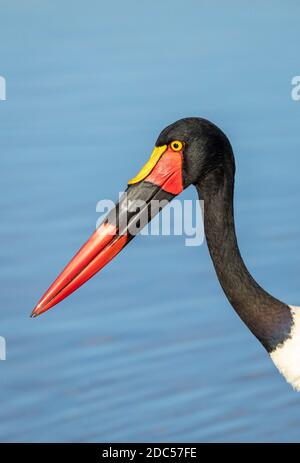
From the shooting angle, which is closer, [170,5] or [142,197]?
[142,197]

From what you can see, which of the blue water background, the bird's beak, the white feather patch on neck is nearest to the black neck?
the white feather patch on neck

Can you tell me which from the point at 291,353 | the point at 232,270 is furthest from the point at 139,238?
the point at 291,353

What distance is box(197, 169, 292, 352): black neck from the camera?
596 centimetres

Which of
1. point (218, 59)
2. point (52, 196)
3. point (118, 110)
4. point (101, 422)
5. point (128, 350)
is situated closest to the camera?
point (101, 422)

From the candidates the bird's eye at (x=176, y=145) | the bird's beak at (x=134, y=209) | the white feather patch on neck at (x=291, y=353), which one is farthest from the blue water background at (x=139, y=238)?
the bird's eye at (x=176, y=145)

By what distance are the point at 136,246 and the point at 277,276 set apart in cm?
99

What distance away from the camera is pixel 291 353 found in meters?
5.94

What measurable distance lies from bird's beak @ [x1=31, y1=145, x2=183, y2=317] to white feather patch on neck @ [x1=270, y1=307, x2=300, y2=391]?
716mm

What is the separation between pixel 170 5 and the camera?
44.3 ft

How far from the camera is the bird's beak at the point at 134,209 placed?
5.94 m

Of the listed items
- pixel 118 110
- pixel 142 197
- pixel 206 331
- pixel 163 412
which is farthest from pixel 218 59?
pixel 142 197

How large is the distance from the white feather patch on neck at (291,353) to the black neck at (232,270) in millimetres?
23

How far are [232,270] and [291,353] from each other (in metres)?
0.41

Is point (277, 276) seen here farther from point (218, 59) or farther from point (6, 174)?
point (218, 59)
